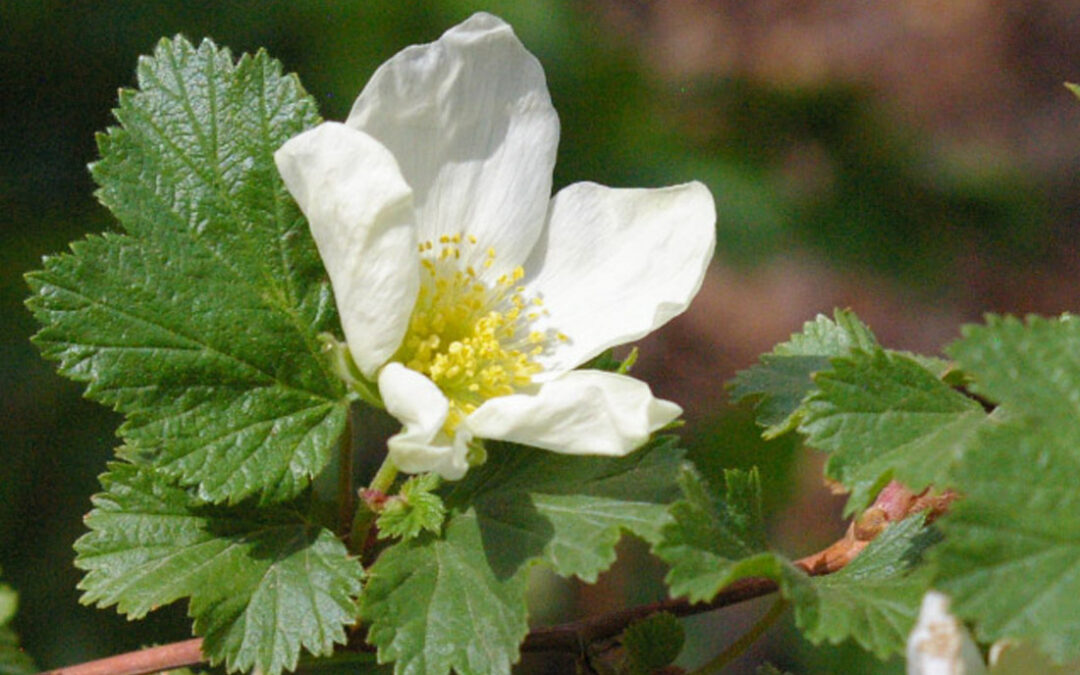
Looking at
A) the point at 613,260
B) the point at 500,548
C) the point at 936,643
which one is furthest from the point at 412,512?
the point at 936,643

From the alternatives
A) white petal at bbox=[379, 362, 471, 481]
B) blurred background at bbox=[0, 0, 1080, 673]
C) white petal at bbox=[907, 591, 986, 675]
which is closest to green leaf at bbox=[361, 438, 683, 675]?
white petal at bbox=[379, 362, 471, 481]

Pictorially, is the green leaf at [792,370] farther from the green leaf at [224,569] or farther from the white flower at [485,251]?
the green leaf at [224,569]

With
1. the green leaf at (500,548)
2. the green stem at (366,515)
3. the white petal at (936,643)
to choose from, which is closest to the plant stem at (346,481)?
the green stem at (366,515)

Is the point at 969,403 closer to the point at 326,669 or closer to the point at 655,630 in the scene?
the point at 655,630

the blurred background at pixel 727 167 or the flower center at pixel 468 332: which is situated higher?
the flower center at pixel 468 332

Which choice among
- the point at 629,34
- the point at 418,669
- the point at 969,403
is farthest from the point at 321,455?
the point at 629,34

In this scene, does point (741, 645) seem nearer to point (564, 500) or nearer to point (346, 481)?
point (564, 500)
